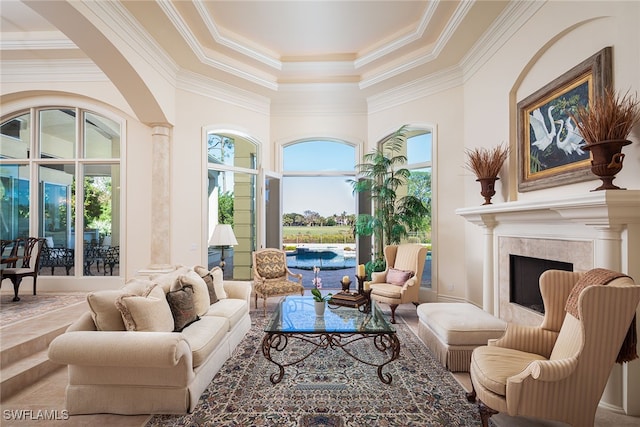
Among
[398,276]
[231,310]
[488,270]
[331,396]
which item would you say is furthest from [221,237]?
[488,270]

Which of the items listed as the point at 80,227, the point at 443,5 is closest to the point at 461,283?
the point at 443,5

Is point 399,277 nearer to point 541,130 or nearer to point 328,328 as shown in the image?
point 328,328

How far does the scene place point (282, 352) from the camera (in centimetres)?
323

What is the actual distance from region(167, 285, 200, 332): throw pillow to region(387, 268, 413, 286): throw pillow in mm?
2816

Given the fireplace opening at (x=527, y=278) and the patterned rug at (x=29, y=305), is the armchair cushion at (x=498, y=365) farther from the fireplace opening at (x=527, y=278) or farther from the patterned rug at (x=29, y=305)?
the patterned rug at (x=29, y=305)

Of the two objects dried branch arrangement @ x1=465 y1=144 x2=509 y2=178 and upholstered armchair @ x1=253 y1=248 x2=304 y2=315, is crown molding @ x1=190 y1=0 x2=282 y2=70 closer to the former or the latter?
upholstered armchair @ x1=253 y1=248 x2=304 y2=315

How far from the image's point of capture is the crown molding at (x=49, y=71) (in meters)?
4.87

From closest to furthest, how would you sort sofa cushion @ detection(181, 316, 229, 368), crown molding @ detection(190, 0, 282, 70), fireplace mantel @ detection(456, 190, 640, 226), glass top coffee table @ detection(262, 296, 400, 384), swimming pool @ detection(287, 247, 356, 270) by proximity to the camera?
fireplace mantel @ detection(456, 190, 640, 226)
sofa cushion @ detection(181, 316, 229, 368)
glass top coffee table @ detection(262, 296, 400, 384)
crown molding @ detection(190, 0, 282, 70)
swimming pool @ detection(287, 247, 356, 270)

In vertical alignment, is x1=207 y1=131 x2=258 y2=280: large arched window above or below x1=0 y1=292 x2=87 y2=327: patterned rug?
above

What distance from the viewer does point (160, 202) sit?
4773 millimetres

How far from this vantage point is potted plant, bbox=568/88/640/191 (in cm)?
213

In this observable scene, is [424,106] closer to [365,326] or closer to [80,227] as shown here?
[365,326]

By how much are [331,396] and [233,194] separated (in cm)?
413

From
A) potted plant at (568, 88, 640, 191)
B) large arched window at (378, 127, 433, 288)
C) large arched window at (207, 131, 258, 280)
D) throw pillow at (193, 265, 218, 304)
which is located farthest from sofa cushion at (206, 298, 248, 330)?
potted plant at (568, 88, 640, 191)
